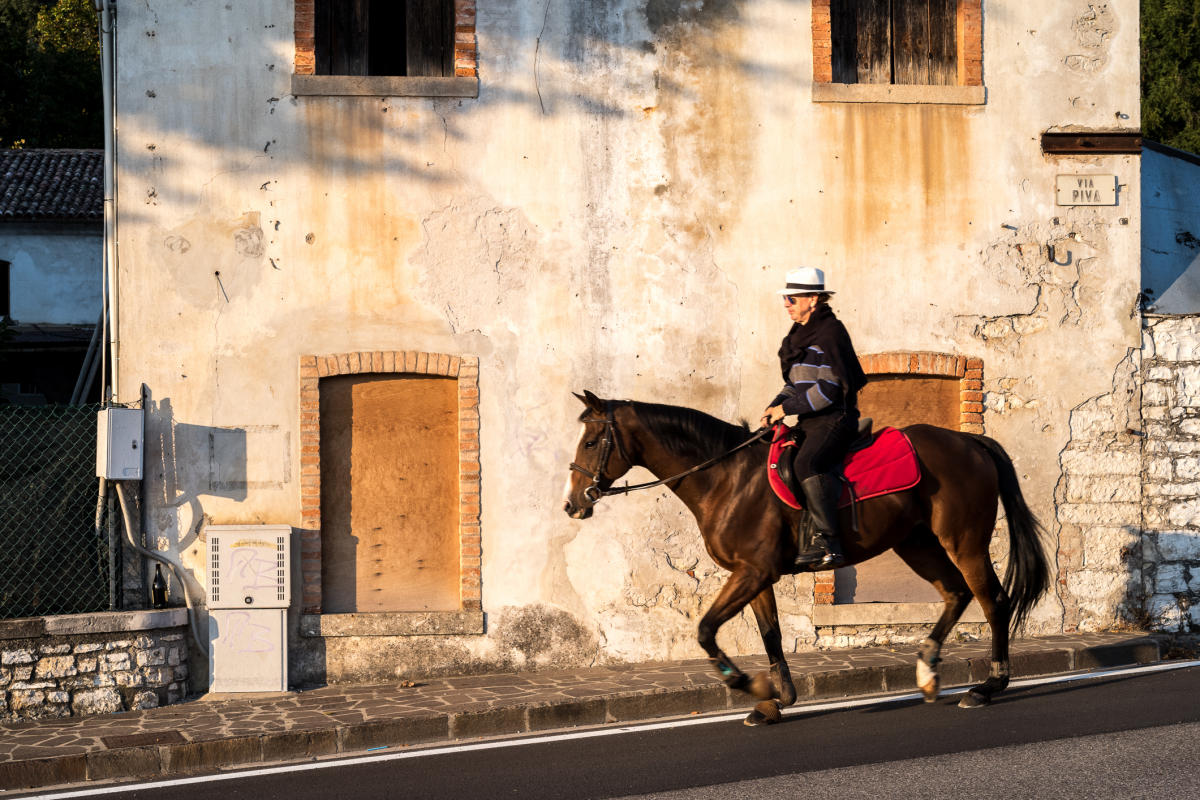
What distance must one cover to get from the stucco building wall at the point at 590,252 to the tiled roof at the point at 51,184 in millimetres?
24753

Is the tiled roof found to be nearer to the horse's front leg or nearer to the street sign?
the street sign

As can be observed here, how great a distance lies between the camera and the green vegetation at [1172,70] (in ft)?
90.5

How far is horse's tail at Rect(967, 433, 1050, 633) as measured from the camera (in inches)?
339

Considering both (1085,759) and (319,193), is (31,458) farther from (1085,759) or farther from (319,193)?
(1085,759)

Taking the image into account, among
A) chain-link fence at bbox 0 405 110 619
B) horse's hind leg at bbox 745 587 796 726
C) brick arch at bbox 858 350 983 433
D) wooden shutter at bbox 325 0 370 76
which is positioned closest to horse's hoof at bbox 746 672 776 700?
horse's hind leg at bbox 745 587 796 726

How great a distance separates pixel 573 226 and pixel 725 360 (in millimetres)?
1804

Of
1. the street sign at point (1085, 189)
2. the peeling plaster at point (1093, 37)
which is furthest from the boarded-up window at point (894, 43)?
the street sign at point (1085, 189)

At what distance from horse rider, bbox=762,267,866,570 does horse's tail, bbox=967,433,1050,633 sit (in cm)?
129

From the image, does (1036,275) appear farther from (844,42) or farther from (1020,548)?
(1020,548)

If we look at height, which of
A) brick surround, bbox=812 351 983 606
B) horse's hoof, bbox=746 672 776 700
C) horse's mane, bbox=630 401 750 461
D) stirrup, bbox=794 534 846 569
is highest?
brick surround, bbox=812 351 983 606

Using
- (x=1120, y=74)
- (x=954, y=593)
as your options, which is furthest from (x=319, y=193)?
(x=1120, y=74)

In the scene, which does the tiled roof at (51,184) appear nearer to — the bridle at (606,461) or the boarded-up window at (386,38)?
the boarded-up window at (386,38)

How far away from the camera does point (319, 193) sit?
34.3ft

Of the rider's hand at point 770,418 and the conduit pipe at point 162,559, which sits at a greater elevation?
the rider's hand at point 770,418
